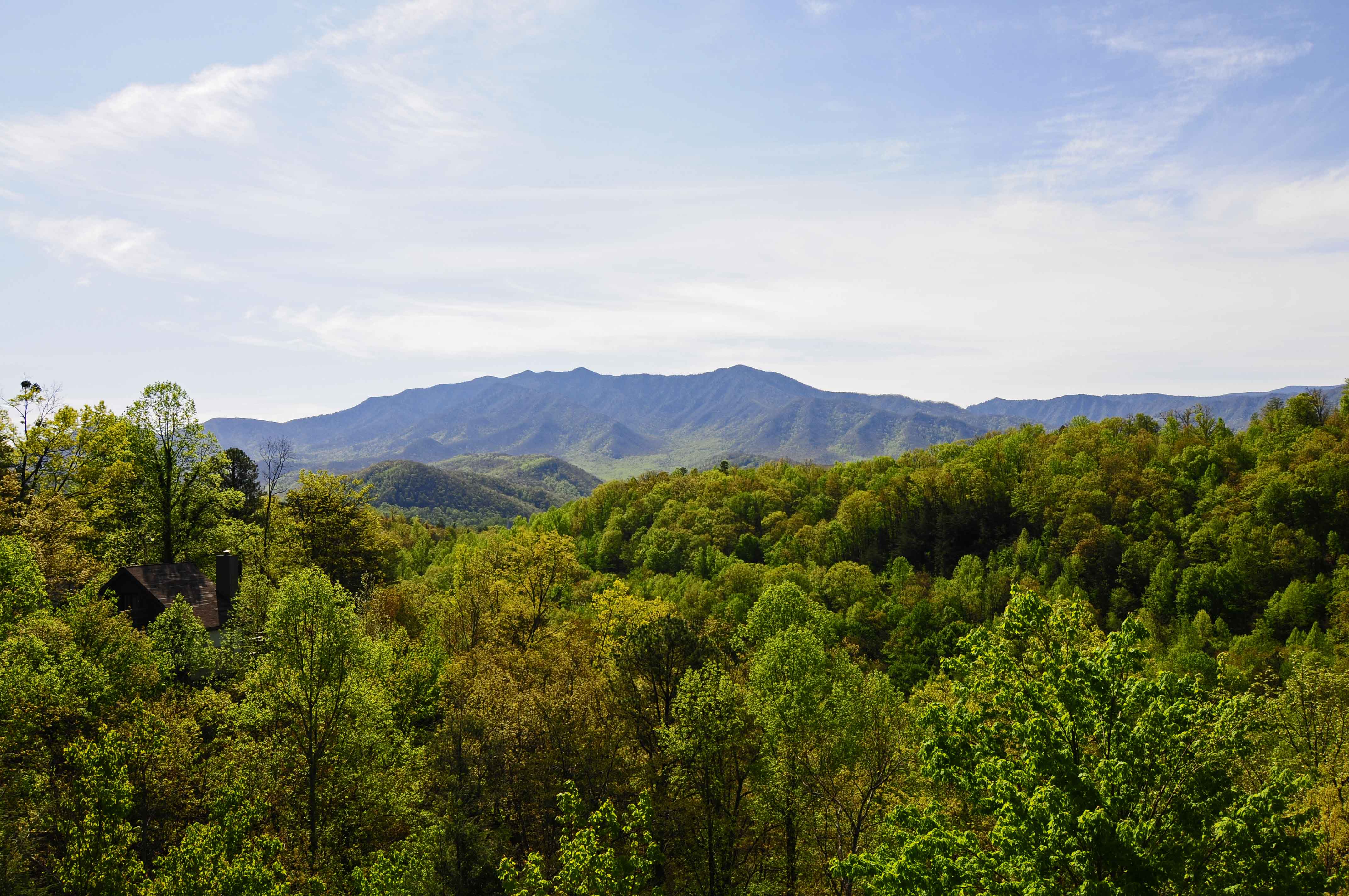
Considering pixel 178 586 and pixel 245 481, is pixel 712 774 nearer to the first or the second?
pixel 178 586

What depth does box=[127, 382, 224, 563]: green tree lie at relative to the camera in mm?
40438

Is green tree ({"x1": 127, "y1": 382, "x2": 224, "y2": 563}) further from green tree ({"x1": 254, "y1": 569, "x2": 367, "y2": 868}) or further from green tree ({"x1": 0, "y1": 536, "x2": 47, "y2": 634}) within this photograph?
green tree ({"x1": 254, "y1": 569, "x2": 367, "y2": 868})

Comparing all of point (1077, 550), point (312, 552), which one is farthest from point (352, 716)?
point (1077, 550)

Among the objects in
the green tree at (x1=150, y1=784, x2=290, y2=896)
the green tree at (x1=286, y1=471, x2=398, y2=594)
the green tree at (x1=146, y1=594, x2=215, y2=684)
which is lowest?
the green tree at (x1=150, y1=784, x2=290, y2=896)

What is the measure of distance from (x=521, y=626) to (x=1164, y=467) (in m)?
88.5

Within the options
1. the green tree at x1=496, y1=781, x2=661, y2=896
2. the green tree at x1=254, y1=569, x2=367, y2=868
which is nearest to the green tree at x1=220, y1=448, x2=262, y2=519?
the green tree at x1=254, y1=569, x2=367, y2=868

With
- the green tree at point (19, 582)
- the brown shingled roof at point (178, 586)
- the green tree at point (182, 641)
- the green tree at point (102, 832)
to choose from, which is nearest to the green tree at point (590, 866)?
the green tree at point (102, 832)

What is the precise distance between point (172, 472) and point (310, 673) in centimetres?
2506

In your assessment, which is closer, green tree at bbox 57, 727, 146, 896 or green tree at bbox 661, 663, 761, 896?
green tree at bbox 57, 727, 146, 896

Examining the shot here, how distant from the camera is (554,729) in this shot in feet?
86.6

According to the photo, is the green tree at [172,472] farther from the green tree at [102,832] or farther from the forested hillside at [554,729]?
the green tree at [102,832]

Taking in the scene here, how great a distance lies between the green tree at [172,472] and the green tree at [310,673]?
23175 mm

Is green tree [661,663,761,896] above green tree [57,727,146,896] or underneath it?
underneath

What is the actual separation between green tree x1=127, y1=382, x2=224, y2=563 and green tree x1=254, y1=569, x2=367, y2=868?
76.0 feet
